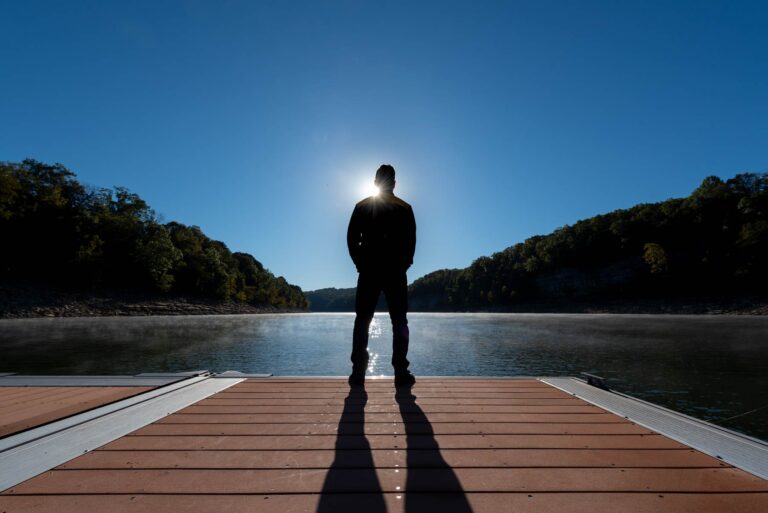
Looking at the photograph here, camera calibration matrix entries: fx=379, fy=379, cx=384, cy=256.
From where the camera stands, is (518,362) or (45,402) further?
(518,362)

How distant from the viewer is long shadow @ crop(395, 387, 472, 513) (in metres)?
1.83

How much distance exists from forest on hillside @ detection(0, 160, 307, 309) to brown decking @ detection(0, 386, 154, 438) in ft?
184

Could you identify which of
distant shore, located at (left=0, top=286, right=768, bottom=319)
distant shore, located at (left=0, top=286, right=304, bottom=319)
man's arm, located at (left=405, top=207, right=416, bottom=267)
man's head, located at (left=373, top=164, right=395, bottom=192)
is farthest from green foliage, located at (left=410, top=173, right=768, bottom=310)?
distant shore, located at (left=0, top=286, right=304, bottom=319)

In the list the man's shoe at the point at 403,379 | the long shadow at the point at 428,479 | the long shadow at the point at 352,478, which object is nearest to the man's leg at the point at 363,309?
the man's shoe at the point at 403,379

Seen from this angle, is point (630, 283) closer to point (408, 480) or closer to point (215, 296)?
point (215, 296)

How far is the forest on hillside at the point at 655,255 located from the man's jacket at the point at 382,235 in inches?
2903

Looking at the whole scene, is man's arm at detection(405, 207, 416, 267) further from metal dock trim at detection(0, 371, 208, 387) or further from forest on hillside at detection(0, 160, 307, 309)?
forest on hillside at detection(0, 160, 307, 309)

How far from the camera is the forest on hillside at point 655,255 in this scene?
2486 inches

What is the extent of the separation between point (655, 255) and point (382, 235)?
84844 mm

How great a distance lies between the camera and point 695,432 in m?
2.81

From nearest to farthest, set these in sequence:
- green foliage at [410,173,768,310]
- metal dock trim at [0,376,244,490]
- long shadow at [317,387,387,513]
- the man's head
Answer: long shadow at [317,387,387,513] → metal dock trim at [0,376,244,490] → the man's head → green foliage at [410,173,768,310]

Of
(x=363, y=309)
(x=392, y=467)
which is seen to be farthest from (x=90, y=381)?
(x=392, y=467)

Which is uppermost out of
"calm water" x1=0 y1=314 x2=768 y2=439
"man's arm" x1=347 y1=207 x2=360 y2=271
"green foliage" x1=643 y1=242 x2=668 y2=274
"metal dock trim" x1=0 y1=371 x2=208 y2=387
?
"green foliage" x1=643 y1=242 x2=668 y2=274

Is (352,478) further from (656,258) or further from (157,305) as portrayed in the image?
(656,258)
